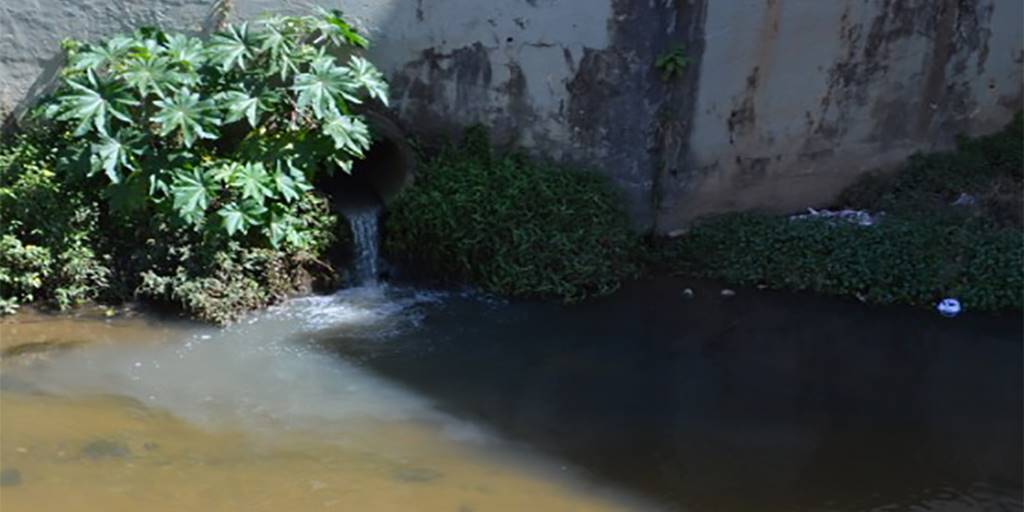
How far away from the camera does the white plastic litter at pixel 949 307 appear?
7.43 meters

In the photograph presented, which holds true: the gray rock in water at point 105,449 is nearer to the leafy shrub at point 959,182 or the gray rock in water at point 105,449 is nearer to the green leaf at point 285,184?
the green leaf at point 285,184

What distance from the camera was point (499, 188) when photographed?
7602 millimetres

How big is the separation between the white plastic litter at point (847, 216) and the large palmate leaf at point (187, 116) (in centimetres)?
395

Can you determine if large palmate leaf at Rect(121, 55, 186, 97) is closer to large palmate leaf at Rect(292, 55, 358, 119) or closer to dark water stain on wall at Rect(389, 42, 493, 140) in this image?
large palmate leaf at Rect(292, 55, 358, 119)

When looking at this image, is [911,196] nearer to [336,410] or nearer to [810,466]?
[810,466]

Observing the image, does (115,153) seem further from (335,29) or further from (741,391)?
(741,391)

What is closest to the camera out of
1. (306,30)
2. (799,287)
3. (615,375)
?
(615,375)

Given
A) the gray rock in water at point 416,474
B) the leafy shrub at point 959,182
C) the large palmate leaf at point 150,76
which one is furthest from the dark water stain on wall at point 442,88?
the gray rock in water at point 416,474

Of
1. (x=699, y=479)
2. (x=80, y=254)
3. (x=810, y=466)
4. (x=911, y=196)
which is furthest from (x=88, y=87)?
(x=911, y=196)

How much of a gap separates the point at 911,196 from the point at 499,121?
9.71 feet

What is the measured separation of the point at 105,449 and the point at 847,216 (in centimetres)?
519

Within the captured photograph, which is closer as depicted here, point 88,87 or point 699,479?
point 699,479

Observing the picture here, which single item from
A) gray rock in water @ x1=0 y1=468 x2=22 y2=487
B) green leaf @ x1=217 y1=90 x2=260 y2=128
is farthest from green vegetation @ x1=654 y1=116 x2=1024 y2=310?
gray rock in water @ x1=0 y1=468 x2=22 y2=487

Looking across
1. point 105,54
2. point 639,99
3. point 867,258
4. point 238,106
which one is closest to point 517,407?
point 238,106
